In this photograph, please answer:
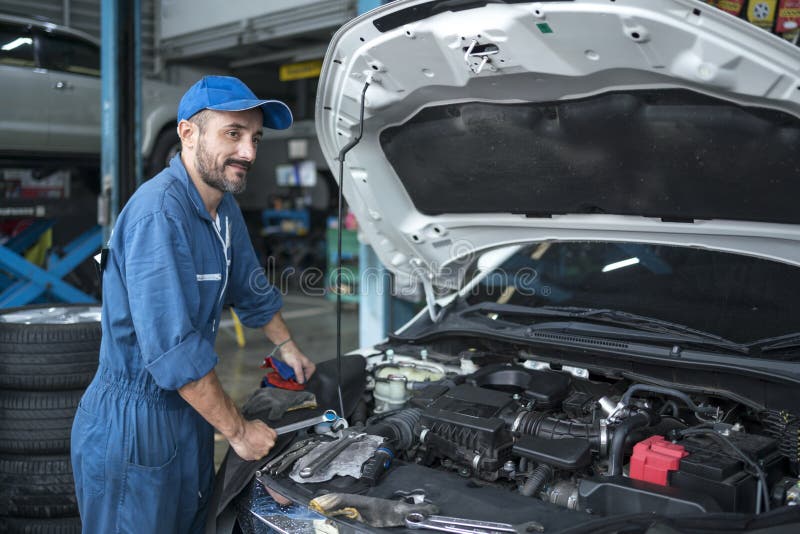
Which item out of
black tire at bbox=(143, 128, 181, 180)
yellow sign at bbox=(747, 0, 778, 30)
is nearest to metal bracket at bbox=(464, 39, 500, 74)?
yellow sign at bbox=(747, 0, 778, 30)

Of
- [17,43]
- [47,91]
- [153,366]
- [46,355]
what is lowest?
[46,355]

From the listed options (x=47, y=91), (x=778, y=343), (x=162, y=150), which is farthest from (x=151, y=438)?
(x=162, y=150)

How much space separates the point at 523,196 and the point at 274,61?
7277 mm

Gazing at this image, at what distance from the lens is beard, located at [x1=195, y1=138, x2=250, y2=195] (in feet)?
5.98

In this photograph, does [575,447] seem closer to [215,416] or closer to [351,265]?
[215,416]

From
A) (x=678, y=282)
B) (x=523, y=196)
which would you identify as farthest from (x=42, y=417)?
(x=678, y=282)

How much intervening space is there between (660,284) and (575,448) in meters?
0.74

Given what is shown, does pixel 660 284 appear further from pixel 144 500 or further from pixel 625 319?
pixel 144 500

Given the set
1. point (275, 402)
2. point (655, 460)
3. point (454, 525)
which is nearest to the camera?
point (454, 525)

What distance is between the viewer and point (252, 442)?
69.7 inches

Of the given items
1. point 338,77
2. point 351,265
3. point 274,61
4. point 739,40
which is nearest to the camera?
point 739,40

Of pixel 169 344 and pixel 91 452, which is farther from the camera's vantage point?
pixel 91 452

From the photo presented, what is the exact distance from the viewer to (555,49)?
1621 millimetres

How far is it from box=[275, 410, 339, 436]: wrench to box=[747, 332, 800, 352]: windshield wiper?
115cm
